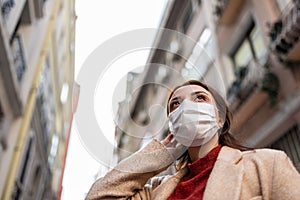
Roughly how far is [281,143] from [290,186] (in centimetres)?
519

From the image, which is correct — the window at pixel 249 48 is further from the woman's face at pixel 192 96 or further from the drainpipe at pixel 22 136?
the woman's face at pixel 192 96

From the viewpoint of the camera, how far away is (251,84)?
650 centimetres

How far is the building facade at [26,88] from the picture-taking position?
5.82m

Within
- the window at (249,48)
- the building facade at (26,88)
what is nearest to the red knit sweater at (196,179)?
the building facade at (26,88)

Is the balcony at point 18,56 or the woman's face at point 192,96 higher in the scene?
the balcony at point 18,56

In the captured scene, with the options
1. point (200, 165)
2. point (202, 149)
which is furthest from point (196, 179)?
point (202, 149)

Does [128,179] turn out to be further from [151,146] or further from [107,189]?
[151,146]

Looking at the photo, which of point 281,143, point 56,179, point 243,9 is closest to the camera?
point 281,143

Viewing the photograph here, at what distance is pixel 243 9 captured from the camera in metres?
8.26

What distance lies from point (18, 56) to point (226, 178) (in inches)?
250

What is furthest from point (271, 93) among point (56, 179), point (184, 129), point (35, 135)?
point (56, 179)

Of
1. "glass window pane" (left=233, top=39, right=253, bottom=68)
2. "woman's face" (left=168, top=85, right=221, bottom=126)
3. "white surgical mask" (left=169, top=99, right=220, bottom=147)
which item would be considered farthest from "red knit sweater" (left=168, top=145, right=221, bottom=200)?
"glass window pane" (left=233, top=39, right=253, bottom=68)

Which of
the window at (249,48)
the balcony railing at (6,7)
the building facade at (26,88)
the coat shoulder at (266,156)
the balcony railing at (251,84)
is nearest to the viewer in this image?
the coat shoulder at (266,156)

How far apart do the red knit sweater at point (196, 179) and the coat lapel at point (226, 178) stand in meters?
0.07
